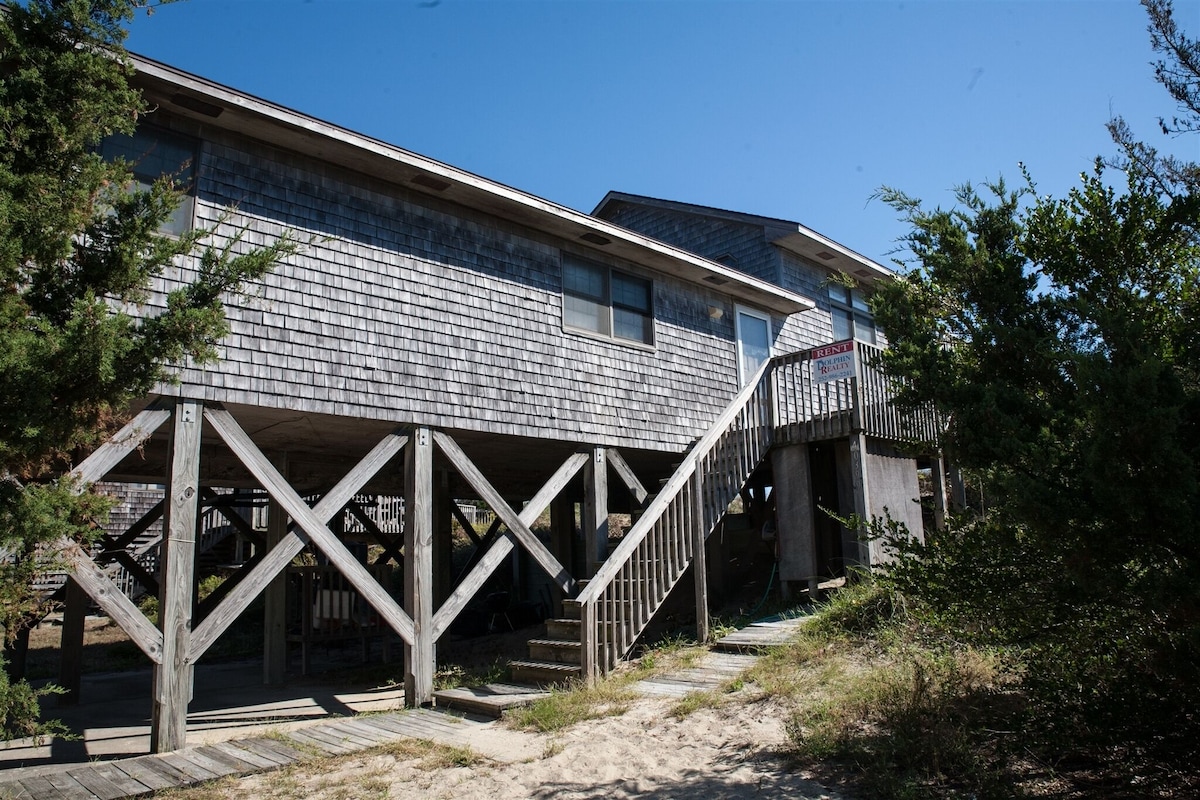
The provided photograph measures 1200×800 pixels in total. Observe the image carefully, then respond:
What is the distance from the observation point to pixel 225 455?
35.8 feet

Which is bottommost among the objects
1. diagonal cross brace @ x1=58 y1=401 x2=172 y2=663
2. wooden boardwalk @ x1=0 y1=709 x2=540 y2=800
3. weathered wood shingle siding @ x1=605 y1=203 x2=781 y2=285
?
wooden boardwalk @ x1=0 y1=709 x2=540 y2=800

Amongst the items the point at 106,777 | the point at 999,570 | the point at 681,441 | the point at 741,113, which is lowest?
the point at 106,777

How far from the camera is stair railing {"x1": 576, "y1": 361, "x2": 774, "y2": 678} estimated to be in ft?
28.3

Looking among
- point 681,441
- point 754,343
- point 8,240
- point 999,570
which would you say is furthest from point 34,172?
point 754,343

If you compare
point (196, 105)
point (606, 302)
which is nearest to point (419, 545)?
point (606, 302)

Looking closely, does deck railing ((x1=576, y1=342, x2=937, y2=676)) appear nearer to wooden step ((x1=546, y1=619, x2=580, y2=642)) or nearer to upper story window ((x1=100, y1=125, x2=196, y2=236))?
wooden step ((x1=546, y1=619, x2=580, y2=642))

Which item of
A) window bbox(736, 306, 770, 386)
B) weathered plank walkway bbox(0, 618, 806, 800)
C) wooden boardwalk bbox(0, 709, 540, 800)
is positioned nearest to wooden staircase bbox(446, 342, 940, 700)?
weathered plank walkway bbox(0, 618, 806, 800)

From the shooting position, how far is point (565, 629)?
29.2ft

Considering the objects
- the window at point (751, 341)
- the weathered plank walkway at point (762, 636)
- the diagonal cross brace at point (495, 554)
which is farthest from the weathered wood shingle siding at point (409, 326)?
the weathered plank walkway at point (762, 636)

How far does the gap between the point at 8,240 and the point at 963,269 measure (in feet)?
17.5

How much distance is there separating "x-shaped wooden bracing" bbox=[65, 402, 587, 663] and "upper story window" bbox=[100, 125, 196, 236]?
174 centimetres

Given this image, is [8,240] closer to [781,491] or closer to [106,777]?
[106,777]

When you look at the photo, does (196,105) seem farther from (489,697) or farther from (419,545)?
(489,697)

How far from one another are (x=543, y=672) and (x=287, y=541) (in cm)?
275
